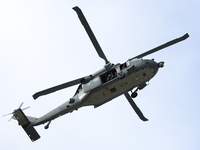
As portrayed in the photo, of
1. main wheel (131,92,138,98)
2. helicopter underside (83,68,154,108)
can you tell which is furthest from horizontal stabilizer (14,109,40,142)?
main wheel (131,92,138,98)

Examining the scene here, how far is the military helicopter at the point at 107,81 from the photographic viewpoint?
20703 millimetres

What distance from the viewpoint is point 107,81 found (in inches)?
844

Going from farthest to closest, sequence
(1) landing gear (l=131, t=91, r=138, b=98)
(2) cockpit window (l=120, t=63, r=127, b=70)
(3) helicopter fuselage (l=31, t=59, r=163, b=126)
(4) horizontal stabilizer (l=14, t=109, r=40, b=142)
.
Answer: (4) horizontal stabilizer (l=14, t=109, r=40, b=142), (1) landing gear (l=131, t=91, r=138, b=98), (2) cockpit window (l=120, t=63, r=127, b=70), (3) helicopter fuselage (l=31, t=59, r=163, b=126)

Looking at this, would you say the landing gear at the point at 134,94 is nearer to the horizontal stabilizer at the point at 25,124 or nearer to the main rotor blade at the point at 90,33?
the main rotor blade at the point at 90,33

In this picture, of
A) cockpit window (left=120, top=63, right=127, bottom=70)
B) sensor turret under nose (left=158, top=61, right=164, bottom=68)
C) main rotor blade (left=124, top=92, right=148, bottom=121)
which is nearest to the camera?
sensor turret under nose (left=158, top=61, right=164, bottom=68)

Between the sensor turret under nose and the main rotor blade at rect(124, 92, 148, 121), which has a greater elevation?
the sensor turret under nose

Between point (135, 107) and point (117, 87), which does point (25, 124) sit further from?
point (135, 107)

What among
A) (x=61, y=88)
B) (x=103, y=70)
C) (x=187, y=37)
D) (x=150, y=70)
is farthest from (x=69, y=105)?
(x=187, y=37)

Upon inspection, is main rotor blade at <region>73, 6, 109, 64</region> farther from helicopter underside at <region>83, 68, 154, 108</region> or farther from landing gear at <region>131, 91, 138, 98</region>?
landing gear at <region>131, 91, 138, 98</region>

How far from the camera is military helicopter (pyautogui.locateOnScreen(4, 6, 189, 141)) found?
2070cm

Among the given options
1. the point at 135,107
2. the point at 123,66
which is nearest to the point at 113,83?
the point at 123,66

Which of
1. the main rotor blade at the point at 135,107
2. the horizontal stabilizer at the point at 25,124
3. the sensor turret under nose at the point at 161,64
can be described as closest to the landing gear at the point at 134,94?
the main rotor blade at the point at 135,107

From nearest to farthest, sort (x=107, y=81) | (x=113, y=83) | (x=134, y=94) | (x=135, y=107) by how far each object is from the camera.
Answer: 1. (x=113, y=83)
2. (x=107, y=81)
3. (x=134, y=94)
4. (x=135, y=107)

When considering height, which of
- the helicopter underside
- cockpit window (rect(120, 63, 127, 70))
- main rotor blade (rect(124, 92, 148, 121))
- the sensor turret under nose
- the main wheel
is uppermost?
cockpit window (rect(120, 63, 127, 70))
